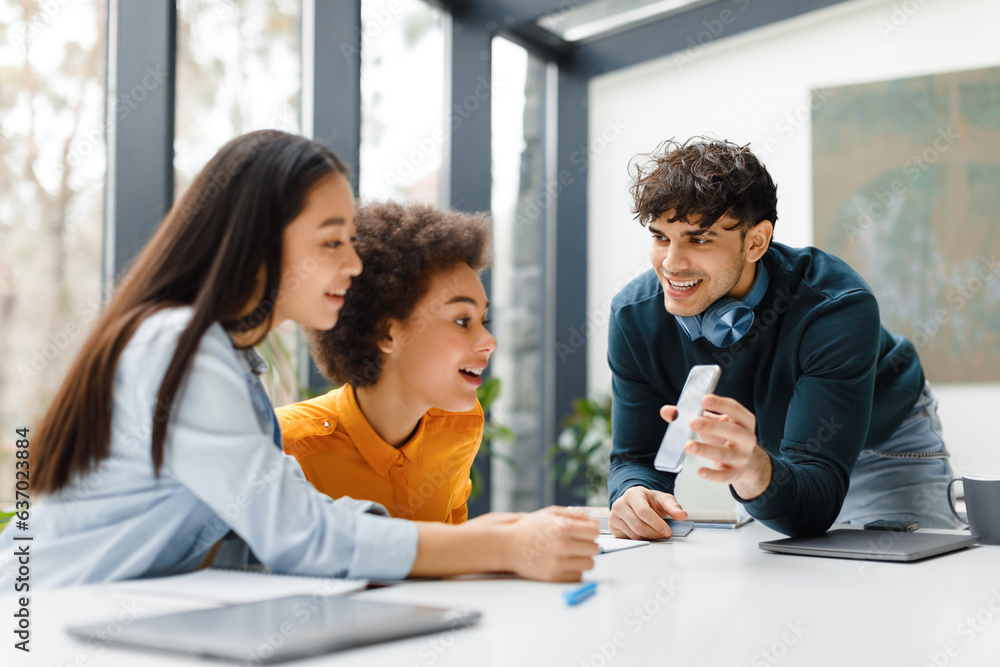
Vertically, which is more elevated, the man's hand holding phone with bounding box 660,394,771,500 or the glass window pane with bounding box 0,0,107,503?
the glass window pane with bounding box 0,0,107,503

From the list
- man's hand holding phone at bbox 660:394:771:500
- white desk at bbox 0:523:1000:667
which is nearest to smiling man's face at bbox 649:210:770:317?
man's hand holding phone at bbox 660:394:771:500

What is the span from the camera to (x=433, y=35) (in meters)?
4.32

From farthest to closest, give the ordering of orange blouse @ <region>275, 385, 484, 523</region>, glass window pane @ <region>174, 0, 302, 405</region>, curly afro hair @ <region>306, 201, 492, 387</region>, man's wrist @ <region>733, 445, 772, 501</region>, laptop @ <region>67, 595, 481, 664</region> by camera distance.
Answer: glass window pane @ <region>174, 0, 302, 405</region>, curly afro hair @ <region>306, 201, 492, 387</region>, orange blouse @ <region>275, 385, 484, 523</region>, man's wrist @ <region>733, 445, 772, 501</region>, laptop @ <region>67, 595, 481, 664</region>

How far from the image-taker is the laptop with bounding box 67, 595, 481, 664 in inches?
28.0

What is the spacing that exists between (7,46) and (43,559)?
2.10 metres

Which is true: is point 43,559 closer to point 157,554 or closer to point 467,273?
point 157,554

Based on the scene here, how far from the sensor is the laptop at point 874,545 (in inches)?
52.0

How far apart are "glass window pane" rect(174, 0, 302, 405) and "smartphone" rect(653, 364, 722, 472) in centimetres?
166
